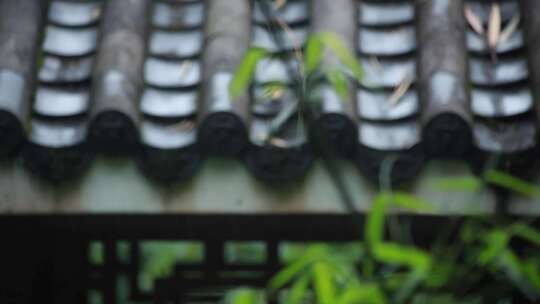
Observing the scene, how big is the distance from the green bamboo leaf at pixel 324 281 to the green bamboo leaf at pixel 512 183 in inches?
17.2

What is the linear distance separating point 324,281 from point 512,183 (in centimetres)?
67

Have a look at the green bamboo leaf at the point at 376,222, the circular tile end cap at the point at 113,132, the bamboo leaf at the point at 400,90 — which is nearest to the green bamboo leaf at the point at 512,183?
the green bamboo leaf at the point at 376,222

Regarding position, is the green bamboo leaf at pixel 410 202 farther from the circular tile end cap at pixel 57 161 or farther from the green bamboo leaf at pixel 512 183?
the circular tile end cap at pixel 57 161

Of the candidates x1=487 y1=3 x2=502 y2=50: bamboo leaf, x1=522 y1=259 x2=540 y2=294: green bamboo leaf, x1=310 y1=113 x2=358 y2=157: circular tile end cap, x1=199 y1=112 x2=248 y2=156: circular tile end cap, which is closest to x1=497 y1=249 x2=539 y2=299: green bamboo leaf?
x1=522 y1=259 x2=540 y2=294: green bamboo leaf

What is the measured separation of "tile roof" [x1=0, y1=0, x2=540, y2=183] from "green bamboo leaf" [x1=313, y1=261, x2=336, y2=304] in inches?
22.9

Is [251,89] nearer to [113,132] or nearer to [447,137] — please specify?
[113,132]

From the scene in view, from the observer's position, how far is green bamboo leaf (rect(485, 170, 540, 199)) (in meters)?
2.55

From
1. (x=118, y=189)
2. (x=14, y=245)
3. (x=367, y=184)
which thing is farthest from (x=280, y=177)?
(x=14, y=245)

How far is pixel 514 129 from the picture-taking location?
3.02 metres

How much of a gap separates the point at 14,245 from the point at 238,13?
974 millimetres

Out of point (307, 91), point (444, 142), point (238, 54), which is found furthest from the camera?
point (238, 54)

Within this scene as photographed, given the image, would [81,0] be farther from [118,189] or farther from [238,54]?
[118,189]

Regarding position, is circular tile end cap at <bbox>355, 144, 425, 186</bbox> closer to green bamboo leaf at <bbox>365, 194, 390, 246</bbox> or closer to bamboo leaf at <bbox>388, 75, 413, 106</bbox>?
bamboo leaf at <bbox>388, 75, 413, 106</bbox>

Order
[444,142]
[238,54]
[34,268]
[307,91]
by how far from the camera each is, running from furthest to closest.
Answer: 1. [34,268]
2. [238,54]
3. [444,142]
4. [307,91]
